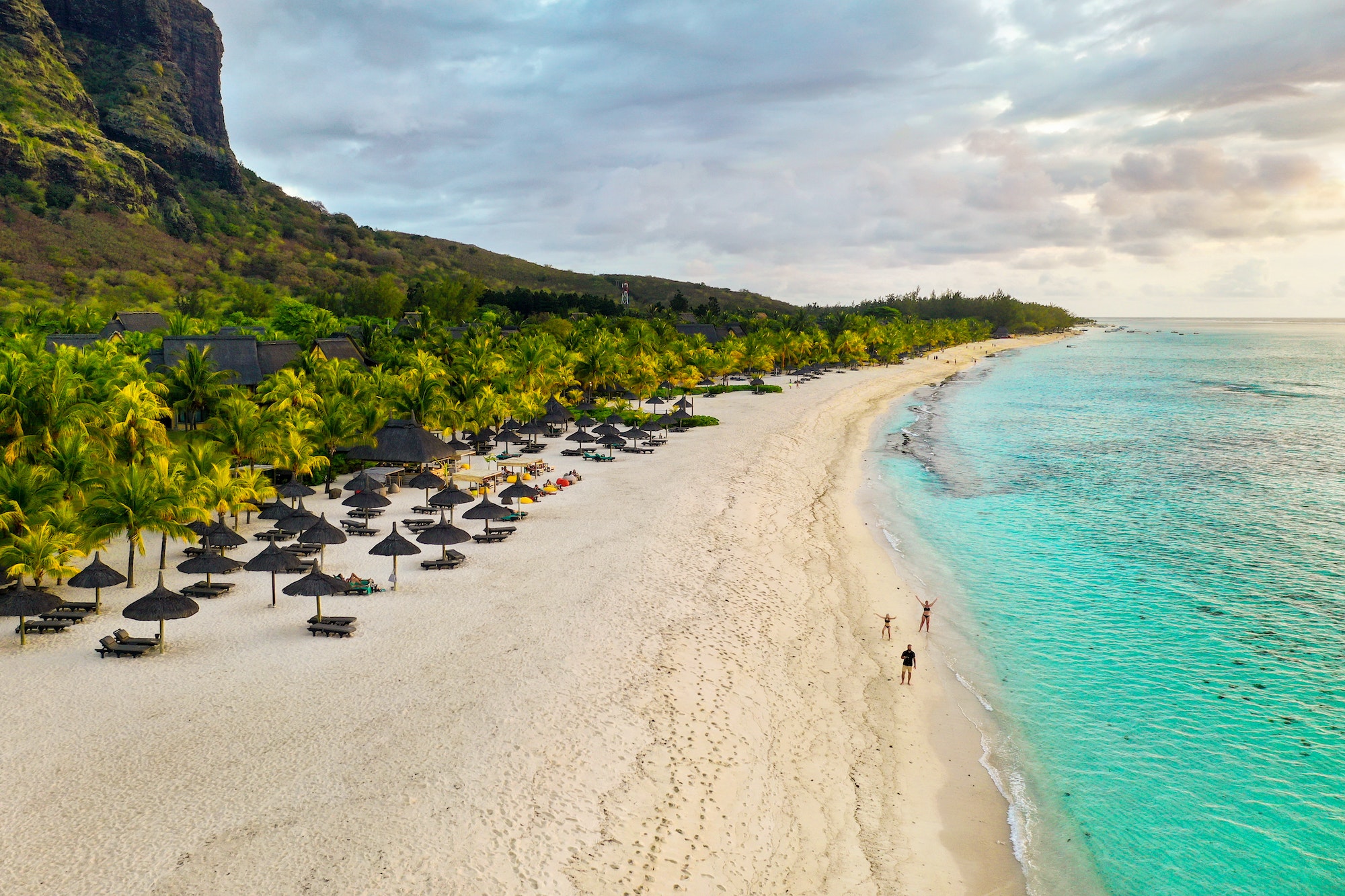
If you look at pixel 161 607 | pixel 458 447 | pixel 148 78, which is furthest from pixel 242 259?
pixel 161 607

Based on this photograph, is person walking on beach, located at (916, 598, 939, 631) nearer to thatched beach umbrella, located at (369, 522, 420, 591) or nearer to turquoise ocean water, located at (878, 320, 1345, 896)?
turquoise ocean water, located at (878, 320, 1345, 896)

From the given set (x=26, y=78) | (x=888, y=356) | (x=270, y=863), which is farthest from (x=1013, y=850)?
(x=26, y=78)

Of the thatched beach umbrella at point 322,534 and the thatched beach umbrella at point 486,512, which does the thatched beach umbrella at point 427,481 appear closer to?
the thatched beach umbrella at point 486,512

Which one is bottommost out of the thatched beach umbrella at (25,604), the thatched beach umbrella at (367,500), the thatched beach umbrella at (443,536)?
the thatched beach umbrella at (25,604)

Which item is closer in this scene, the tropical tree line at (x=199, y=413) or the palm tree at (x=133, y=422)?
the tropical tree line at (x=199, y=413)

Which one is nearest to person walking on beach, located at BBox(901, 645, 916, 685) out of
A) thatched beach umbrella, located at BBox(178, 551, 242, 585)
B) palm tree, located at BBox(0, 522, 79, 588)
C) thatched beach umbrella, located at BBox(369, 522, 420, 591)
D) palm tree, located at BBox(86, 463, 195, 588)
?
thatched beach umbrella, located at BBox(369, 522, 420, 591)

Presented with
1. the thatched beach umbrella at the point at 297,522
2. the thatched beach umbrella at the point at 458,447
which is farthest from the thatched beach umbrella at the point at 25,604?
the thatched beach umbrella at the point at 458,447

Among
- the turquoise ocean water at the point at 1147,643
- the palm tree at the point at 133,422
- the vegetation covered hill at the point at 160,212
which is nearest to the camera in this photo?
the turquoise ocean water at the point at 1147,643
